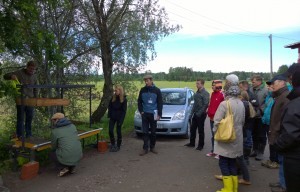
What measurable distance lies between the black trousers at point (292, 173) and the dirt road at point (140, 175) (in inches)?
95.4

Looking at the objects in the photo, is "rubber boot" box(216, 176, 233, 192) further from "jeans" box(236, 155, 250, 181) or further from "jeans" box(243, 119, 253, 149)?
"jeans" box(243, 119, 253, 149)

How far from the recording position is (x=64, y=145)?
21.1 ft

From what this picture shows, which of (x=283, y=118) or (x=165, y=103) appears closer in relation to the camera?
(x=283, y=118)

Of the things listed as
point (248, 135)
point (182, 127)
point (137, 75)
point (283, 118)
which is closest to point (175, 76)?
point (137, 75)

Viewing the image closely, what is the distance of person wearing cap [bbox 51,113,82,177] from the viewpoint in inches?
253

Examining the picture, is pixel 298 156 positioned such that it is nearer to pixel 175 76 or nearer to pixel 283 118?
pixel 283 118

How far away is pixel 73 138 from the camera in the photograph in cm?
659

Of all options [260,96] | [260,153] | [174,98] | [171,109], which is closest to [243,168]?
[260,153]

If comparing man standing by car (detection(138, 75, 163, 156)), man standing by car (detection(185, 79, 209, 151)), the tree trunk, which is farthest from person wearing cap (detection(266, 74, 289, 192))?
the tree trunk

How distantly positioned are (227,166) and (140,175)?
6.45 feet

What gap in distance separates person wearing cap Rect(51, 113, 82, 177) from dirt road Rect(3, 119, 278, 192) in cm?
25

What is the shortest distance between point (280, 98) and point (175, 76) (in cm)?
4222

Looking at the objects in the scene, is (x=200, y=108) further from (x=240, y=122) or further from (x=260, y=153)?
(x=240, y=122)

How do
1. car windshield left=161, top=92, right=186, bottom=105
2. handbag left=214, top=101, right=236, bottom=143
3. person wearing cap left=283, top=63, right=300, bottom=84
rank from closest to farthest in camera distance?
person wearing cap left=283, top=63, right=300, bottom=84 < handbag left=214, top=101, right=236, bottom=143 < car windshield left=161, top=92, right=186, bottom=105
